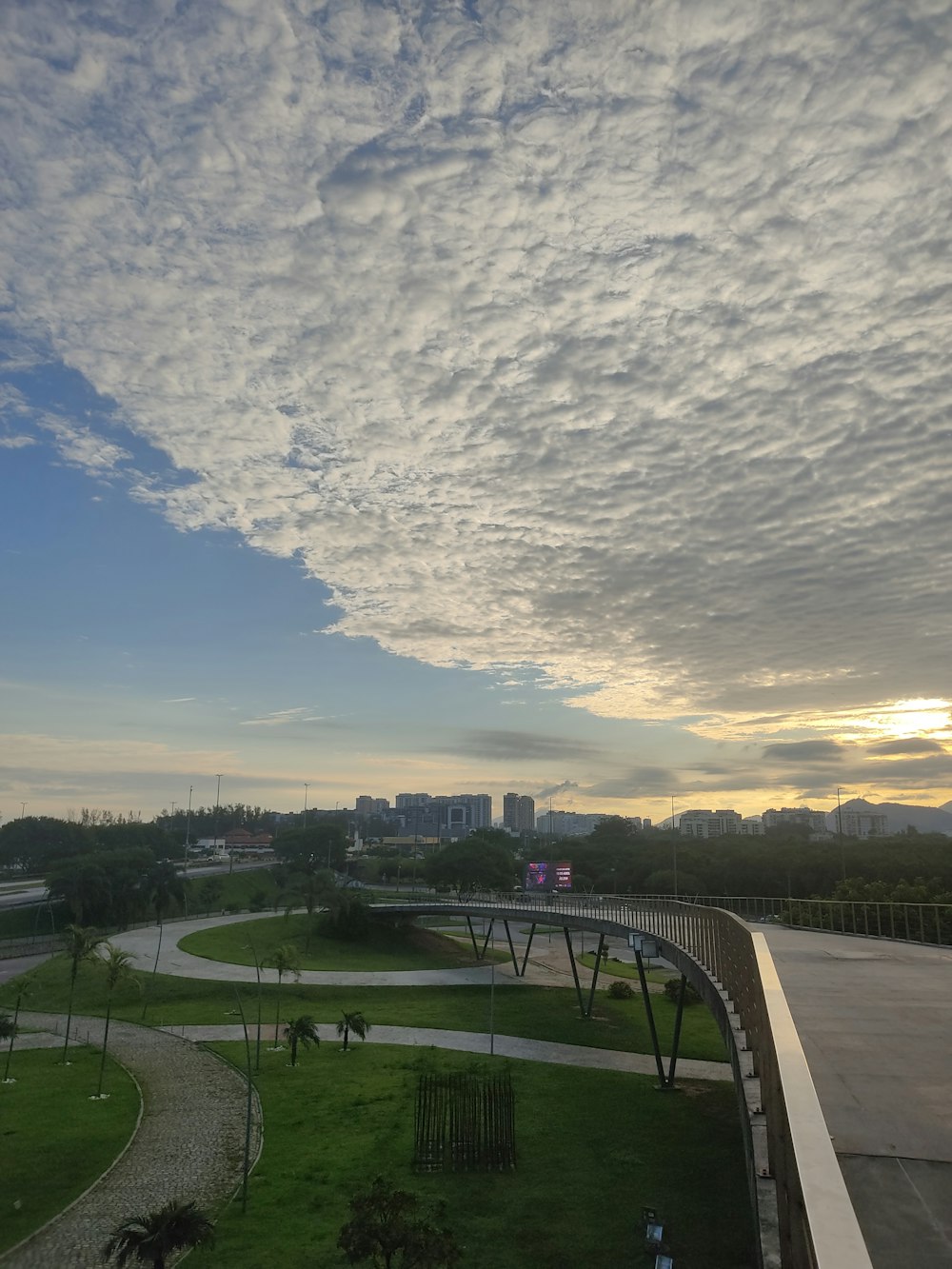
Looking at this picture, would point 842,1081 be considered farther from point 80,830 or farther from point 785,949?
point 80,830

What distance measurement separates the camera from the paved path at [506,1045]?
3416 centimetres

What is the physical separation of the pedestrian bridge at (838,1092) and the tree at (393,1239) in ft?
21.5

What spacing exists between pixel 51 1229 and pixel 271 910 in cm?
7347

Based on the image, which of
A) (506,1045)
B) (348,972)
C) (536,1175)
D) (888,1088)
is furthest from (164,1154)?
(348,972)

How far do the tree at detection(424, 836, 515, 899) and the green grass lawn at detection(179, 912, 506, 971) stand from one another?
88.6 feet

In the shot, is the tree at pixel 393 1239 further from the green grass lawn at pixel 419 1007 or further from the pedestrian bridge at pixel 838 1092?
the green grass lawn at pixel 419 1007

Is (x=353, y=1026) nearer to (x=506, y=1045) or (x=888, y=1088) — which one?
(x=506, y=1045)

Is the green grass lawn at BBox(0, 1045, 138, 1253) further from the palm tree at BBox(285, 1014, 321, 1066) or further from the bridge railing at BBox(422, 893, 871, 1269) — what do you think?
the bridge railing at BBox(422, 893, 871, 1269)

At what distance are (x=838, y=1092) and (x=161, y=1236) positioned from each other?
14328 mm

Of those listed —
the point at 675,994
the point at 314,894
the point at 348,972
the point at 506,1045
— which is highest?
the point at 314,894

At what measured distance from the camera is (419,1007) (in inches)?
1838

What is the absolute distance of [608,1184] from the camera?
22.1 meters

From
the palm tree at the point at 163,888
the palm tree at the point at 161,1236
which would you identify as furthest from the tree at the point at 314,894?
the palm tree at the point at 161,1236

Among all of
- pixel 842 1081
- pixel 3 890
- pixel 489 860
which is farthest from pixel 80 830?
pixel 842 1081
